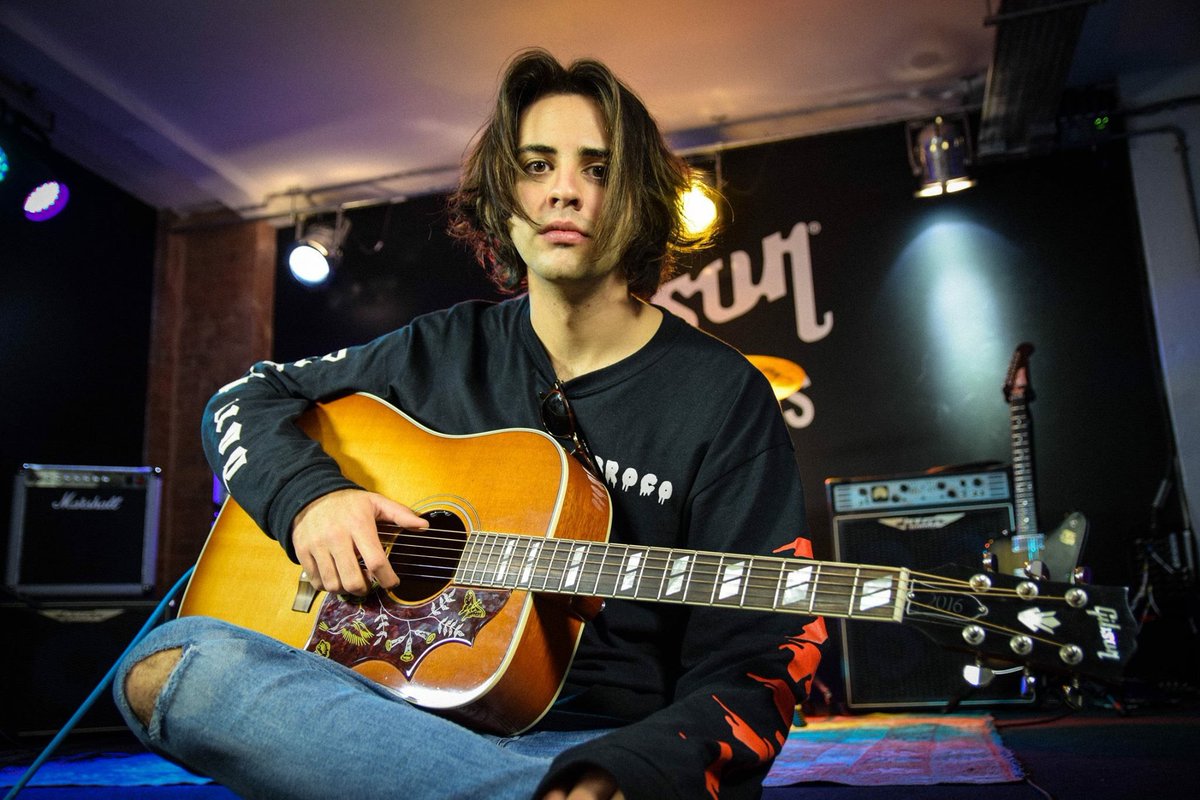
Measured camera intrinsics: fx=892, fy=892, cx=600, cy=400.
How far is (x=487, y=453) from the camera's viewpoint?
154cm

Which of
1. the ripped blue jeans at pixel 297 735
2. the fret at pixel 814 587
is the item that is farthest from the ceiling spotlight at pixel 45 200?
the fret at pixel 814 587

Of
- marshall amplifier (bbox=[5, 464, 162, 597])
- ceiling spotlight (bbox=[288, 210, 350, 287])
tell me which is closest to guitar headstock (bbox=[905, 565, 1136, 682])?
marshall amplifier (bbox=[5, 464, 162, 597])

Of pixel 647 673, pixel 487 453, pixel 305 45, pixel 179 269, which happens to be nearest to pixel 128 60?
pixel 305 45

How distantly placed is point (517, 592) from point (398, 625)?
208 mm

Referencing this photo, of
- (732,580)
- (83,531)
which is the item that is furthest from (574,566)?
(83,531)

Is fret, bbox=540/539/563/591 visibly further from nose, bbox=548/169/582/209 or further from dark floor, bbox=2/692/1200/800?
dark floor, bbox=2/692/1200/800

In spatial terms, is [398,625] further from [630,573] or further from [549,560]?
[630,573]

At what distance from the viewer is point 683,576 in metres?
1.20

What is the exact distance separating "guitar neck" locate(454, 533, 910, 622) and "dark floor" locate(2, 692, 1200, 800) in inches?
49.1

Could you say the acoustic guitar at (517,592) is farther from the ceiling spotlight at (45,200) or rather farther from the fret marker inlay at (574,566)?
the ceiling spotlight at (45,200)

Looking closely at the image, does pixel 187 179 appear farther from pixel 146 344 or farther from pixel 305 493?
pixel 305 493

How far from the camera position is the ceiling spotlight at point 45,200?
16.3 ft

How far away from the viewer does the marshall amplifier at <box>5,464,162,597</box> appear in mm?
4082

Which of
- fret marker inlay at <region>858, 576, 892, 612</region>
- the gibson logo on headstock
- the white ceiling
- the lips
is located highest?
the white ceiling
